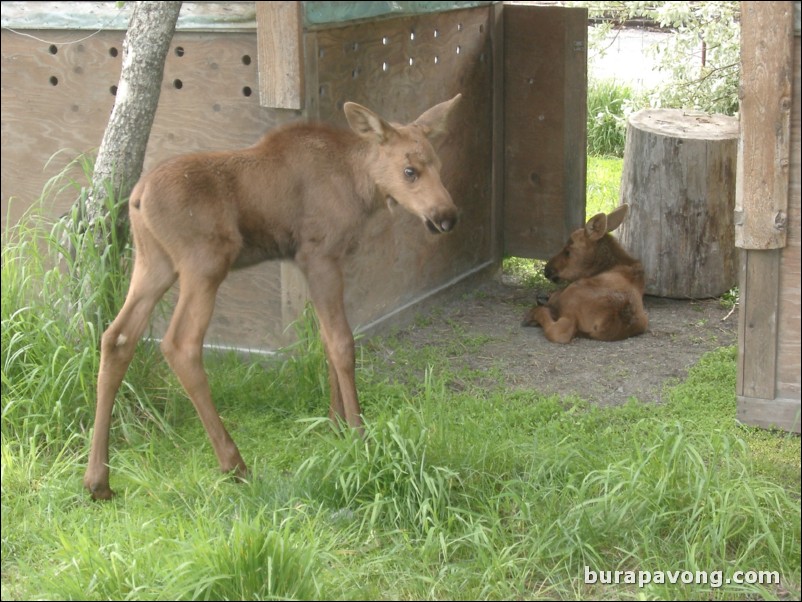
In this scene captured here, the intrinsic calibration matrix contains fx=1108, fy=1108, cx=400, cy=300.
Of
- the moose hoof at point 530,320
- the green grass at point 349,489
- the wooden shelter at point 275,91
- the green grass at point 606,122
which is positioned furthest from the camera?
the green grass at point 606,122

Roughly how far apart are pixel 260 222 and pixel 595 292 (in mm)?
3201

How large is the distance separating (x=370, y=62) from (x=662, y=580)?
166 inches

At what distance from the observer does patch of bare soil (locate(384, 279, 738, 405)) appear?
720cm

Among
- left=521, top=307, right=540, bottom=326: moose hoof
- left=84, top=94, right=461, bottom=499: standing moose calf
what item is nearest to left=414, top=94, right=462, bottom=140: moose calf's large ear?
left=84, top=94, right=461, bottom=499: standing moose calf

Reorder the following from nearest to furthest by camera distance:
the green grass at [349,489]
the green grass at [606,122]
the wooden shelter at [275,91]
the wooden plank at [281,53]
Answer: the green grass at [349,489]
the wooden plank at [281,53]
the wooden shelter at [275,91]
the green grass at [606,122]

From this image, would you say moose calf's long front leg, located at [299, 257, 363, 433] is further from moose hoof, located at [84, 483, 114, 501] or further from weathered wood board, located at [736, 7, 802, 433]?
weathered wood board, located at [736, 7, 802, 433]

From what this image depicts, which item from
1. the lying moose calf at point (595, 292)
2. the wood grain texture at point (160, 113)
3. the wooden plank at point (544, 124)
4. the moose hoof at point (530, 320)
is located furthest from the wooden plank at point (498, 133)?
the wood grain texture at point (160, 113)

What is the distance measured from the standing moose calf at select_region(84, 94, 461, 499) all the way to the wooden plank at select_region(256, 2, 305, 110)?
0.56 meters

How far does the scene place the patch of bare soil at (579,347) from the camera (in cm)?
720

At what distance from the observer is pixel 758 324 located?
19.3ft

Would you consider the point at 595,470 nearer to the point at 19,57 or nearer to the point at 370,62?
the point at 370,62

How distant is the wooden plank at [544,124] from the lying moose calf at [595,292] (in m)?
1.02

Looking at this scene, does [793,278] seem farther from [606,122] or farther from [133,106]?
[606,122]

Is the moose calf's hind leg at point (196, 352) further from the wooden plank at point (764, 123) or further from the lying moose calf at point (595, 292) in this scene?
the lying moose calf at point (595, 292)
